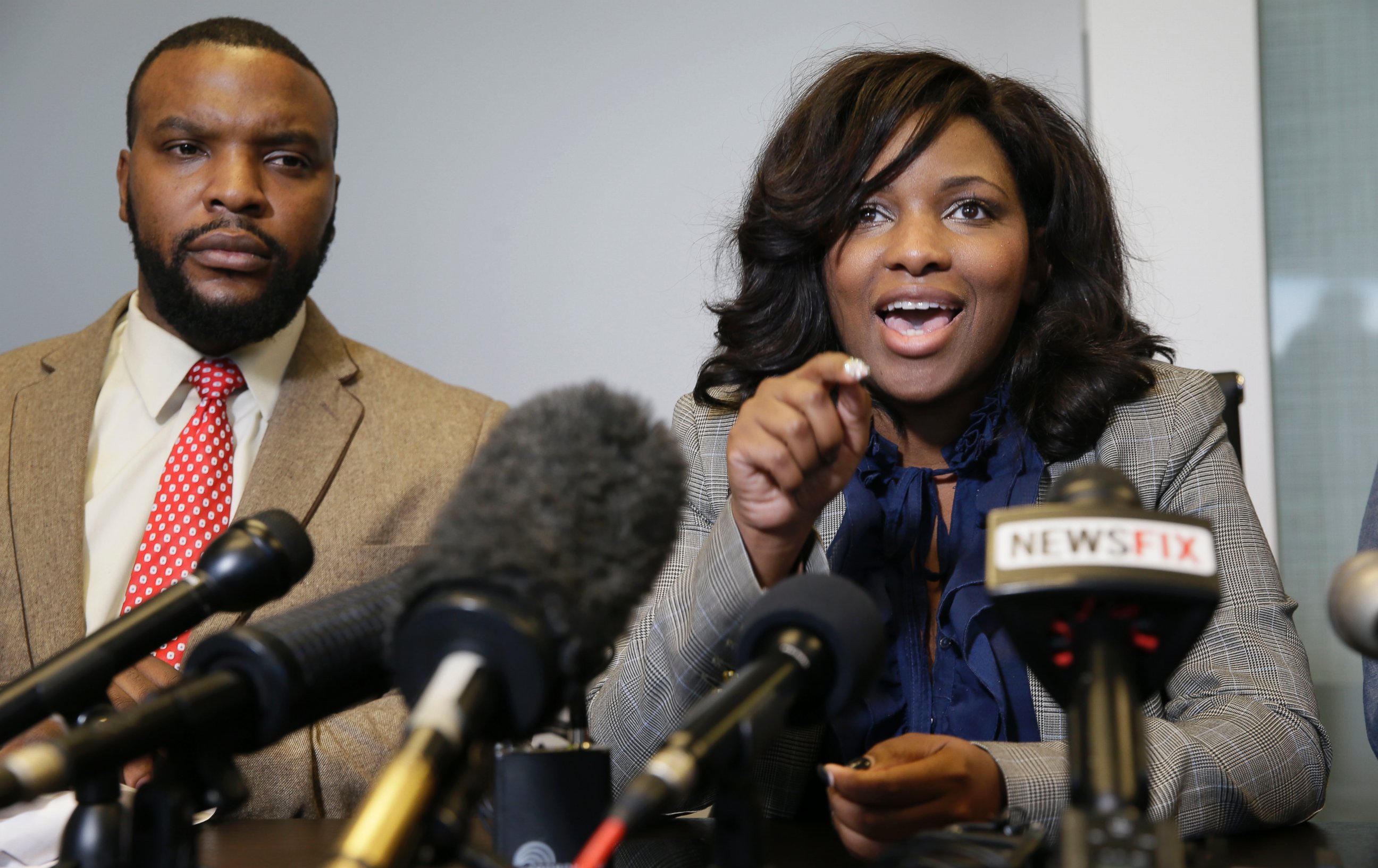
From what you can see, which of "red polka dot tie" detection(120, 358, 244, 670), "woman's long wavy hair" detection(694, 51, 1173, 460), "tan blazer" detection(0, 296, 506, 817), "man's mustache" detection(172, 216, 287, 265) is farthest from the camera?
"man's mustache" detection(172, 216, 287, 265)

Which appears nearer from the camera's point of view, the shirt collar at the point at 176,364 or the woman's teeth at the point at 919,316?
the woman's teeth at the point at 919,316

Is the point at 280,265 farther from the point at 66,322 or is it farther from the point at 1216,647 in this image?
the point at 1216,647

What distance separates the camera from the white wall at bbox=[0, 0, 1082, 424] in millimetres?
2578

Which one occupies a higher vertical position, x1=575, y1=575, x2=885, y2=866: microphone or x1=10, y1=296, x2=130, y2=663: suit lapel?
x1=10, y1=296, x2=130, y2=663: suit lapel

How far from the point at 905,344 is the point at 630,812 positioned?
38.6 inches

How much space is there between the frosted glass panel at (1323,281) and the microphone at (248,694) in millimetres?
2125

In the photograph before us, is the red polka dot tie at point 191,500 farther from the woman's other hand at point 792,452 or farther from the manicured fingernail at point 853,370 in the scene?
the manicured fingernail at point 853,370

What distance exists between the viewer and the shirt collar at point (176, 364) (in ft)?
5.98

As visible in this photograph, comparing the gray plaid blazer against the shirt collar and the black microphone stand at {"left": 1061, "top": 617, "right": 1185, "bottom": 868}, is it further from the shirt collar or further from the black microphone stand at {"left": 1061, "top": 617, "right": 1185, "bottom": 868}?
the shirt collar

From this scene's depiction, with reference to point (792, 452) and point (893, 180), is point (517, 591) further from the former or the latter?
point (893, 180)

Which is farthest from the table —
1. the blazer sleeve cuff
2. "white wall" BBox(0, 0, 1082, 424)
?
"white wall" BBox(0, 0, 1082, 424)

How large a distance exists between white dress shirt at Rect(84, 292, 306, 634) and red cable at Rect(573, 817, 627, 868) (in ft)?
4.58

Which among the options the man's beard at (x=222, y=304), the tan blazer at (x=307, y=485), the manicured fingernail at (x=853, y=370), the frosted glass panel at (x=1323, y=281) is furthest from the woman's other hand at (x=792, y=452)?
the frosted glass panel at (x=1323, y=281)

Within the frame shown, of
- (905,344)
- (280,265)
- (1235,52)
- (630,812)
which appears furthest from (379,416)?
(1235,52)
